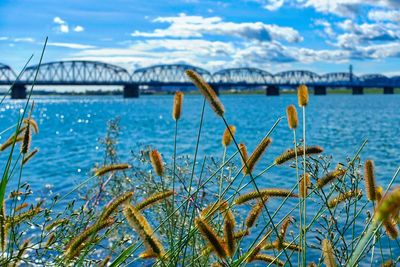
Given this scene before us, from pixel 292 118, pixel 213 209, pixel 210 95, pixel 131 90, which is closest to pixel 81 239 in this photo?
pixel 213 209

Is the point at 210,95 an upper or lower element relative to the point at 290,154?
upper

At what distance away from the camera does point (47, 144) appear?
47.9 m

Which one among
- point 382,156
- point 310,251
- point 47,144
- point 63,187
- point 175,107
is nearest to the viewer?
point 175,107

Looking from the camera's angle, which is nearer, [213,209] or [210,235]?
[210,235]

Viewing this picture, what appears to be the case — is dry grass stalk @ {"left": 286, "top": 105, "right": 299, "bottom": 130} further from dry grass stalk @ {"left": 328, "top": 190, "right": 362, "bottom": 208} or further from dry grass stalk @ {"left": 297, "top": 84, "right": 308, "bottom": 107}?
dry grass stalk @ {"left": 328, "top": 190, "right": 362, "bottom": 208}

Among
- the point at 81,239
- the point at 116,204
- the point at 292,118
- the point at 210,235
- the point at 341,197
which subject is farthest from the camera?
the point at 341,197

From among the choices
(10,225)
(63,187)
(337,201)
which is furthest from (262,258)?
(63,187)

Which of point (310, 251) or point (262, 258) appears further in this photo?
point (310, 251)

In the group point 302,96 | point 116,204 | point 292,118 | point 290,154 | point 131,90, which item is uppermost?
point 302,96

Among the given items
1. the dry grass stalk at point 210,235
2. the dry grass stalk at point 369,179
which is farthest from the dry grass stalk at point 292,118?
the dry grass stalk at point 210,235

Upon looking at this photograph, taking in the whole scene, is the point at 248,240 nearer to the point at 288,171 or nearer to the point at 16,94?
the point at 288,171

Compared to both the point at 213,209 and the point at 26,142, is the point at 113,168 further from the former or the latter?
the point at 213,209

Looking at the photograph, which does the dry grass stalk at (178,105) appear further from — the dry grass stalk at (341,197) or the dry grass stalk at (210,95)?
the dry grass stalk at (341,197)

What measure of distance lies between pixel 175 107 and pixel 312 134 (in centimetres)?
4909
